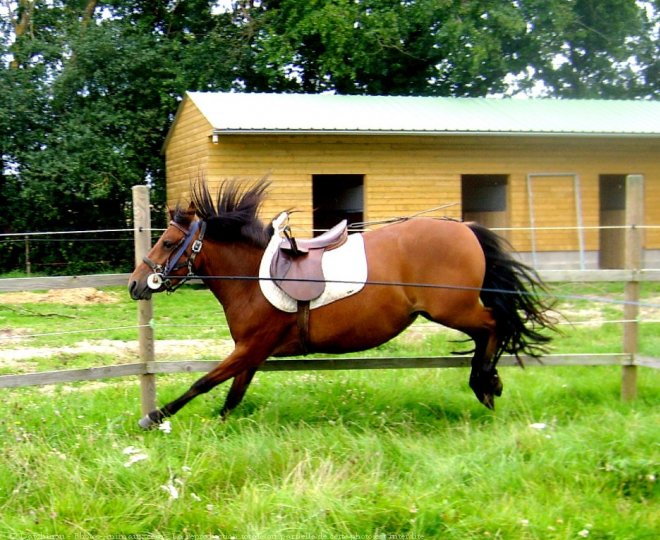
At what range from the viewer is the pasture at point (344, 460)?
3.77m

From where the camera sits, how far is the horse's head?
504 centimetres

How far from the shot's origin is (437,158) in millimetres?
15836

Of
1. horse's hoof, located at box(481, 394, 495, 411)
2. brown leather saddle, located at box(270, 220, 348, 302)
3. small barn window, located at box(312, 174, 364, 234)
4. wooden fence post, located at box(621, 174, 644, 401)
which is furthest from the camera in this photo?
small barn window, located at box(312, 174, 364, 234)

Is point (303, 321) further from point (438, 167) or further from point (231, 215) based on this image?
point (438, 167)

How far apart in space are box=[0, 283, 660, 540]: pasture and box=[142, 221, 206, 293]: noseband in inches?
40.5

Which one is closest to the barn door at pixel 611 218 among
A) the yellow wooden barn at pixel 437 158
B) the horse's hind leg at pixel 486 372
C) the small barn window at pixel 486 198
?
the yellow wooden barn at pixel 437 158

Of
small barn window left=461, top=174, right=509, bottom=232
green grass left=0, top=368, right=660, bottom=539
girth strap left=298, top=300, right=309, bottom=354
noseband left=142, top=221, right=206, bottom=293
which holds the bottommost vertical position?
green grass left=0, top=368, right=660, bottom=539

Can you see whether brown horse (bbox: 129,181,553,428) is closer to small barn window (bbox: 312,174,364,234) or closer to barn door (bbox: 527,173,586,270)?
small barn window (bbox: 312,174,364,234)

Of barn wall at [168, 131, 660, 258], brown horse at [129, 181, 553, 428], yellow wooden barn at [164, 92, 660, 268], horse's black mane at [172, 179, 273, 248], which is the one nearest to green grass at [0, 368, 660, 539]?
brown horse at [129, 181, 553, 428]

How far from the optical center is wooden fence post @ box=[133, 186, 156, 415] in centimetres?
537

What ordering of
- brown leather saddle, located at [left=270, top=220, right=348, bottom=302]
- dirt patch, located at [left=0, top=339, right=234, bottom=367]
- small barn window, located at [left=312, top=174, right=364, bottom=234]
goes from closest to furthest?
brown leather saddle, located at [left=270, top=220, right=348, bottom=302] < dirt patch, located at [left=0, top=339, right=234, bottom=367] < small barn window, located at [left=312, top=174, right=364, bottom=234]

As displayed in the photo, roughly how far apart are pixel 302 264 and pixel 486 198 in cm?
1336

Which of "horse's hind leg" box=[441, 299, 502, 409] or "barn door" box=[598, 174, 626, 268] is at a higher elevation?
"barn door" box=[598, 174, 626, 268]

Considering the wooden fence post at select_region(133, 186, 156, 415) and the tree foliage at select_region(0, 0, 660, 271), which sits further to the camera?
the tree foliage at select_region(0, 0, 660, 271)
